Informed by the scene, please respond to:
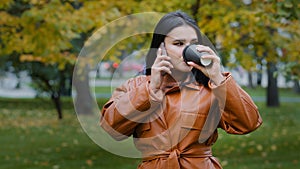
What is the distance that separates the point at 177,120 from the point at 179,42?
0.32 m

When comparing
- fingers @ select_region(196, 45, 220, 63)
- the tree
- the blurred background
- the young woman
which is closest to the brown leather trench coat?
the young woman

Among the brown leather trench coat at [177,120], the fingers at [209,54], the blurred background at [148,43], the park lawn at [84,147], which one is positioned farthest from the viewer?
the park lawn at [84,147]

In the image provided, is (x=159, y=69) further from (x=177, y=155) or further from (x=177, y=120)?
(x=177, y=155)

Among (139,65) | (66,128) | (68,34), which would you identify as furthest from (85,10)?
(66,128)

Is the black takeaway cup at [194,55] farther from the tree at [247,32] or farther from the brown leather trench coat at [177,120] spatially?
the tree at [247,32]

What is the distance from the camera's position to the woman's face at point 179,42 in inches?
90.9

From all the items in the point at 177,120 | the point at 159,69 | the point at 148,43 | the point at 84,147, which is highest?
the point at 159,69

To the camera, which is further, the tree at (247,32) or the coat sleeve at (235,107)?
the tree at (247,32)

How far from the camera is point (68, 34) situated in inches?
303

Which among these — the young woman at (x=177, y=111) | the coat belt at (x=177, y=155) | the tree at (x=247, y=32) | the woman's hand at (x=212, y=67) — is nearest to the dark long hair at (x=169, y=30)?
the young woman at (x=177, y=111)

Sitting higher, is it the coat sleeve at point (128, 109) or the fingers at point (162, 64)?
the fingers at point (162, 64)

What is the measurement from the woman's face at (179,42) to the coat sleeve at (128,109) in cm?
15

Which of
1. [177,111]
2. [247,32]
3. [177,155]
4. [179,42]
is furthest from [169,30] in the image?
[247,32]

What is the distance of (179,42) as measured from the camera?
2338 millimetres
